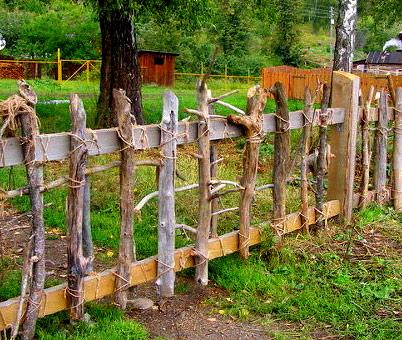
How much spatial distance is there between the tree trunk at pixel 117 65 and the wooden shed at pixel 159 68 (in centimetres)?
2564

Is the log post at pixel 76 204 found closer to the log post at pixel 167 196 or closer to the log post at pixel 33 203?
the log post at pixel 33 203

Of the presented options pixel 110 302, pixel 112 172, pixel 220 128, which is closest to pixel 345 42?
pixel 112 172

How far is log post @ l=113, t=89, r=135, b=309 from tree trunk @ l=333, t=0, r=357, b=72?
403 inches

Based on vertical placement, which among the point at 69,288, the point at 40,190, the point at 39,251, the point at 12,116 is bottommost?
the point at 69,288

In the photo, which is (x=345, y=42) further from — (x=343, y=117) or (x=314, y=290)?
(x=314, y=290)

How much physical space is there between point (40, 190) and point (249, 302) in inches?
81.1

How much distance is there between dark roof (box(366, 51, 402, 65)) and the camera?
49.4 m

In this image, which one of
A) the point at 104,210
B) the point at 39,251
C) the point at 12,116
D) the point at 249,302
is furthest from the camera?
the point at 104,210

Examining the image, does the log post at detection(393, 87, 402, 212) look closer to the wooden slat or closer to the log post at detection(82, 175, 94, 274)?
the wooden slat

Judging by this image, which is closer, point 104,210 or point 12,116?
point 12,116

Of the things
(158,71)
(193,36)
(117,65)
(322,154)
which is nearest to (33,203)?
(322,154)

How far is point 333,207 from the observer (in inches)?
265

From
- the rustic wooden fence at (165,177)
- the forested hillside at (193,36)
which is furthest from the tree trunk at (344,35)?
the rustic wooden fence at (165,177)

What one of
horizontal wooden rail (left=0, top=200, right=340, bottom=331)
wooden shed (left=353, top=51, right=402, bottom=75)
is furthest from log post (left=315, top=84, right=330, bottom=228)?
wooden shed (left=353, top=51, right=402, bottom=75)
